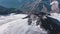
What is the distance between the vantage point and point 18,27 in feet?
3.46

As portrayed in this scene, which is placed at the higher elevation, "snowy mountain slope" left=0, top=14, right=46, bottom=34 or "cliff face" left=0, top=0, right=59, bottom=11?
"cliff face" left=0, top=0, right=59, bottom=11

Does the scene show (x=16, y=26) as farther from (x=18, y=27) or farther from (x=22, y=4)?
(x=22, y=4)

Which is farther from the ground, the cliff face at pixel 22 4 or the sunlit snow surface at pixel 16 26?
the cliff face at pixel 22 4

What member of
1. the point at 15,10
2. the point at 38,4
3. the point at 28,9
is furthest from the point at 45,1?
the point at 15,10

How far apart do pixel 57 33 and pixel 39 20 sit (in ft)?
0.75

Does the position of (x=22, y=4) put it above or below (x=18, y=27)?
above

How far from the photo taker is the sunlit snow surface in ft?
3.38

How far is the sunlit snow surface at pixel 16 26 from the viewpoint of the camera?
1.03 metres

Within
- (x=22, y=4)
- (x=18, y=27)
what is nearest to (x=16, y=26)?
(x=18, y=27)

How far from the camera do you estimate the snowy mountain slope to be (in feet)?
3.35

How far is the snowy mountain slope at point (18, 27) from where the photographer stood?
3.35 ft

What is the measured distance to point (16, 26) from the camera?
3.44ft

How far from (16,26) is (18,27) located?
0.07ft

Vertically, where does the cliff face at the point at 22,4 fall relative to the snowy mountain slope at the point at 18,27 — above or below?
above
